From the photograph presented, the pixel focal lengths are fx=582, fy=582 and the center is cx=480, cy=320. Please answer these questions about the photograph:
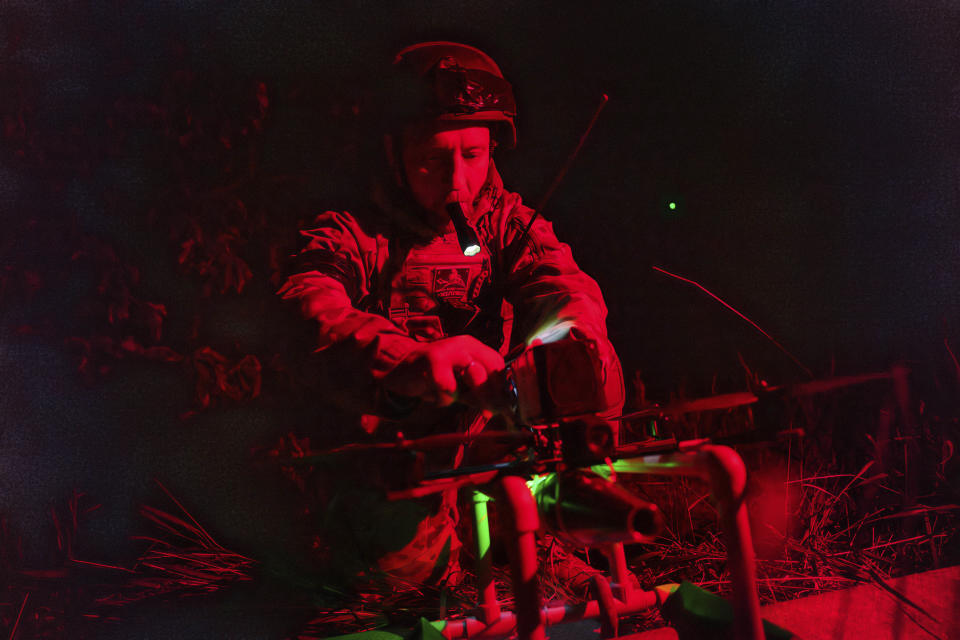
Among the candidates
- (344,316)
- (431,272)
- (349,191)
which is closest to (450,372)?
(344,316)

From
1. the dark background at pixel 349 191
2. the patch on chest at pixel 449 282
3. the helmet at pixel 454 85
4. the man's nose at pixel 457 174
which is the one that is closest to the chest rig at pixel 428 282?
the patch on chest at pixel 449 282

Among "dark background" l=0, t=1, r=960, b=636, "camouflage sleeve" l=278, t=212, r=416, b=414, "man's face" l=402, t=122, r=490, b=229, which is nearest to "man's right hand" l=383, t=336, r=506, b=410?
"camouflage sleeve" l=278, t=212, r=416, b=414

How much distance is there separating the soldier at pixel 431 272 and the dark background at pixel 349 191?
1.02 ft

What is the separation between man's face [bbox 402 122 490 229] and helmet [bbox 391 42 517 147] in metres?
0.03

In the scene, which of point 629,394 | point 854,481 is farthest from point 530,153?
point 854,481

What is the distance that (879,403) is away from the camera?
5.71 feet

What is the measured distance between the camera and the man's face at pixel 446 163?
1.12 m

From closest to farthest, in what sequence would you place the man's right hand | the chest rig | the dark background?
1. the man's right hand
2. the chest rig
3. the dark background

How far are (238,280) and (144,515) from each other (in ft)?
2.10

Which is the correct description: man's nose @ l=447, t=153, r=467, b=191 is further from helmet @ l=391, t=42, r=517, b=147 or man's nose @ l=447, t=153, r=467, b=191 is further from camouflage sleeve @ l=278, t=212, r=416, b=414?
camouflage sleeve @ l=278, t=212, r=416, b=414

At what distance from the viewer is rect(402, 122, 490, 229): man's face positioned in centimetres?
112

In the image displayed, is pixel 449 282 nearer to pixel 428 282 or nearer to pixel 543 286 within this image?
pixel 428 282

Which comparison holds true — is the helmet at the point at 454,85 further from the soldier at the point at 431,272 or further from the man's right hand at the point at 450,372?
the man's right hand at the point at 450,372

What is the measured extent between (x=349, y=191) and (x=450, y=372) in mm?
771
